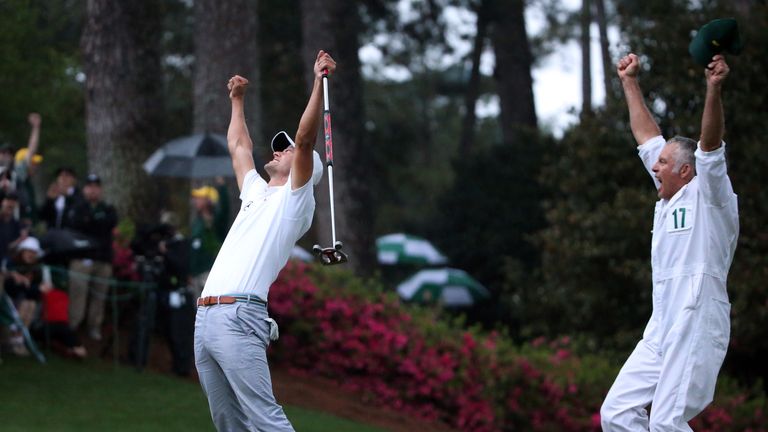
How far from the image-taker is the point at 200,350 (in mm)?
6082

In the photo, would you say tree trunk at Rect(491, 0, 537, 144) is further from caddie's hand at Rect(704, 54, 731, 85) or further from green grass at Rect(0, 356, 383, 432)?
caddie's hand at Rect(704, 54, 731, 85)

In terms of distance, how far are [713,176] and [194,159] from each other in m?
8.35

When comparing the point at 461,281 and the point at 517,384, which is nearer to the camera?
the point at 517,384

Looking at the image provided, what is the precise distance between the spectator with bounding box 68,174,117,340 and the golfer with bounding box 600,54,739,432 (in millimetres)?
7296

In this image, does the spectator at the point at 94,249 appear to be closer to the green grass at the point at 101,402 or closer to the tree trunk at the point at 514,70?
the green grass at the point at 101,402

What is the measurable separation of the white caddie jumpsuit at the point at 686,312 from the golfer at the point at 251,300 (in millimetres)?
1916

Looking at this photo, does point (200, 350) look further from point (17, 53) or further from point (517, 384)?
point (17, 53)

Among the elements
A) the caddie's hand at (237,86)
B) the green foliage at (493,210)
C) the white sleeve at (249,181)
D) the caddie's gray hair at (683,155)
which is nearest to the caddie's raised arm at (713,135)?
the caddie's gray hair at (683,155)

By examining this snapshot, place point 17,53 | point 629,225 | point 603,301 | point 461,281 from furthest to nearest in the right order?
point 461,281 → point 17,53 → point 603,301 → point 629,225

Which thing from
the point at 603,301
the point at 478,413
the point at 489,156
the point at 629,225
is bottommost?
the point at 478,413

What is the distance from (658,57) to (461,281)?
9.93m

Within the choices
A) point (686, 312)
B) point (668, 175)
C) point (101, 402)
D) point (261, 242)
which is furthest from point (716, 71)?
point (101, 402)

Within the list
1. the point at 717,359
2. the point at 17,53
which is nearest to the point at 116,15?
the point at 17,53

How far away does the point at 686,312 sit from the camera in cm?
621
